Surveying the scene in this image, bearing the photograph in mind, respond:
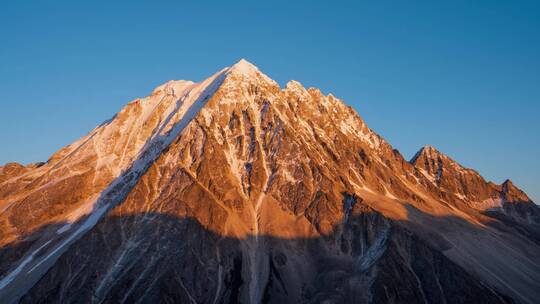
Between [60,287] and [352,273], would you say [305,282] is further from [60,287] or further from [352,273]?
[60,287]

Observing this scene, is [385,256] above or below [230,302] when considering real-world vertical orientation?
above

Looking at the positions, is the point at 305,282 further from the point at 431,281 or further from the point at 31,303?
the point at 31,303

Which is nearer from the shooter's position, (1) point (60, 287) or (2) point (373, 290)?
(2) point (373, 290)

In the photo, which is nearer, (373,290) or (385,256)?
(373,290)

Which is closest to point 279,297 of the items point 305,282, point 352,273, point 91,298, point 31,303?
point 305,282

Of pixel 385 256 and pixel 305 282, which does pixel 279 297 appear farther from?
pixel 385 256

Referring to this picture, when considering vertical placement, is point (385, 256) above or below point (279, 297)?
above

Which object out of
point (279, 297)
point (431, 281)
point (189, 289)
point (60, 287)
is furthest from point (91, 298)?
point (431, 281)
